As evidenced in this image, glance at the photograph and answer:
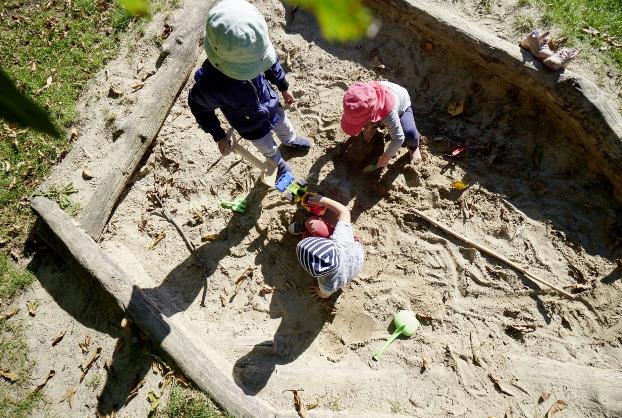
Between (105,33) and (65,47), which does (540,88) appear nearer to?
(105,33)

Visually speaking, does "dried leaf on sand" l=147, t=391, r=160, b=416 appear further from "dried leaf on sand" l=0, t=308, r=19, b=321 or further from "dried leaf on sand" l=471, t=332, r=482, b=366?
"dried leaf on sand" l=471, t=332, r=482, b=366

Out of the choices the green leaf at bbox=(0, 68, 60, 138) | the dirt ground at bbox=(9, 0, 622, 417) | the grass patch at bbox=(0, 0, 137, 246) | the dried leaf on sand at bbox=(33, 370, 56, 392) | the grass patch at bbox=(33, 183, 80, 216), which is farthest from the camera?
the grass patch at bbox=(0, 0, 137, 246)

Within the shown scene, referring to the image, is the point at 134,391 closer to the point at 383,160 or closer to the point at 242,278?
the point at 242,278

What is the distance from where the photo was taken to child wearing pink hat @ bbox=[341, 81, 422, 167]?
3.46 m

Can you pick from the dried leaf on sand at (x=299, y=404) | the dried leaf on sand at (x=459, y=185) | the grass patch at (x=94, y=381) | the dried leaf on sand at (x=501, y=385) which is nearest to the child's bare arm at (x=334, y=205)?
the dried leaf on sand at (x=459, y=185)

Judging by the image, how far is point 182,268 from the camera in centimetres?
410

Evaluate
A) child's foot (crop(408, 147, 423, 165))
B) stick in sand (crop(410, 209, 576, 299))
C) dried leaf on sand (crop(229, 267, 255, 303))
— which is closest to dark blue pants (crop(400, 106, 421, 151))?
child's foot (crop(408, 147, 423, 165))

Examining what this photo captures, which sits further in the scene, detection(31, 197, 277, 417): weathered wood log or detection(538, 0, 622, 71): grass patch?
detection(538, 0, 622, 71): grass patch

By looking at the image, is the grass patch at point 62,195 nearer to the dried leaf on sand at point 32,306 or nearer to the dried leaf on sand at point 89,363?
the dried leaf on sand at point 32,306

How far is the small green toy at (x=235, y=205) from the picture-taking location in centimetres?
421

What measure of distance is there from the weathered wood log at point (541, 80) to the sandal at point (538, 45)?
55mm

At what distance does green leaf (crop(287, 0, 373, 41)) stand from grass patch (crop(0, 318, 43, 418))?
4.19 m

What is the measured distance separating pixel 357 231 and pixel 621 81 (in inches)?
114

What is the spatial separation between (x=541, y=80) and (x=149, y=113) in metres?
3.71
